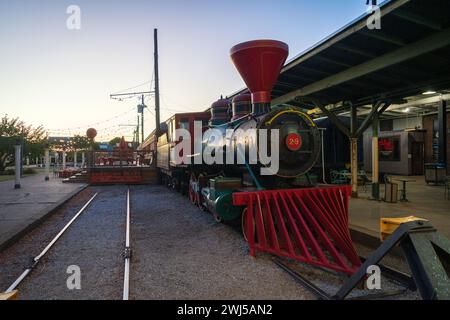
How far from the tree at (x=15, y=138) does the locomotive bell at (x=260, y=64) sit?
27.1 meters

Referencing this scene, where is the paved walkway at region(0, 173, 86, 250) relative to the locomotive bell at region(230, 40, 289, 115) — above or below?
below

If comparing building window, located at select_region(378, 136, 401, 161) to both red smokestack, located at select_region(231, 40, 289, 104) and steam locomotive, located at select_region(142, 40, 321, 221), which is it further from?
red smokestack, located at select_region(231, 40, 289, 104)

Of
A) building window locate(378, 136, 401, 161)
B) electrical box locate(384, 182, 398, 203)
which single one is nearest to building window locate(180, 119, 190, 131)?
electrical box locate(384, 182, 398, 203)

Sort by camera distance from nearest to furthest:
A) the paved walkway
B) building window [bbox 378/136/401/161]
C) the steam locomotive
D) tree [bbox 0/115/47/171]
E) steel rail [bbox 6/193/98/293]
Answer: steel rail [bbox 6/193/98/293], the steam locomotive, the paved walkway, building window [bbox 378/136/401/161], tree [bbox 0/115/47/171]

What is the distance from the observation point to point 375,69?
269 inches

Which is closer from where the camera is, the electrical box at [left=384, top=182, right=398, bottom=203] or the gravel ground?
the gravel ground

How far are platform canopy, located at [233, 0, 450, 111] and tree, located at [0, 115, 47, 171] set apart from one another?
26317 mm

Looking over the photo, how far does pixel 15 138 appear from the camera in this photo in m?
28.0

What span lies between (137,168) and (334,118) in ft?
38.4

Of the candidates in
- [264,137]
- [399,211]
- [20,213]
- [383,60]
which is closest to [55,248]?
[20,213]

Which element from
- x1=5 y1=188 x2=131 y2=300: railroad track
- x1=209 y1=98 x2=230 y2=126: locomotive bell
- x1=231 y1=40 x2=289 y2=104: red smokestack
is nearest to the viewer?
x1=5 y1=188 x2=131 y2=300: railroad track

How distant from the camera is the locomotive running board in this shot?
4.86 metres

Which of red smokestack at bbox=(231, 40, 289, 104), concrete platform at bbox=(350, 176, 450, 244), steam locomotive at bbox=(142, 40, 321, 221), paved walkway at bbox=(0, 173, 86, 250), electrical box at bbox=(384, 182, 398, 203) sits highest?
red smokestack at bbox=(231, 40, 289, 104)

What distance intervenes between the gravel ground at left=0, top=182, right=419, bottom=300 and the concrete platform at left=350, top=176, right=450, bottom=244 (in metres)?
0.75
